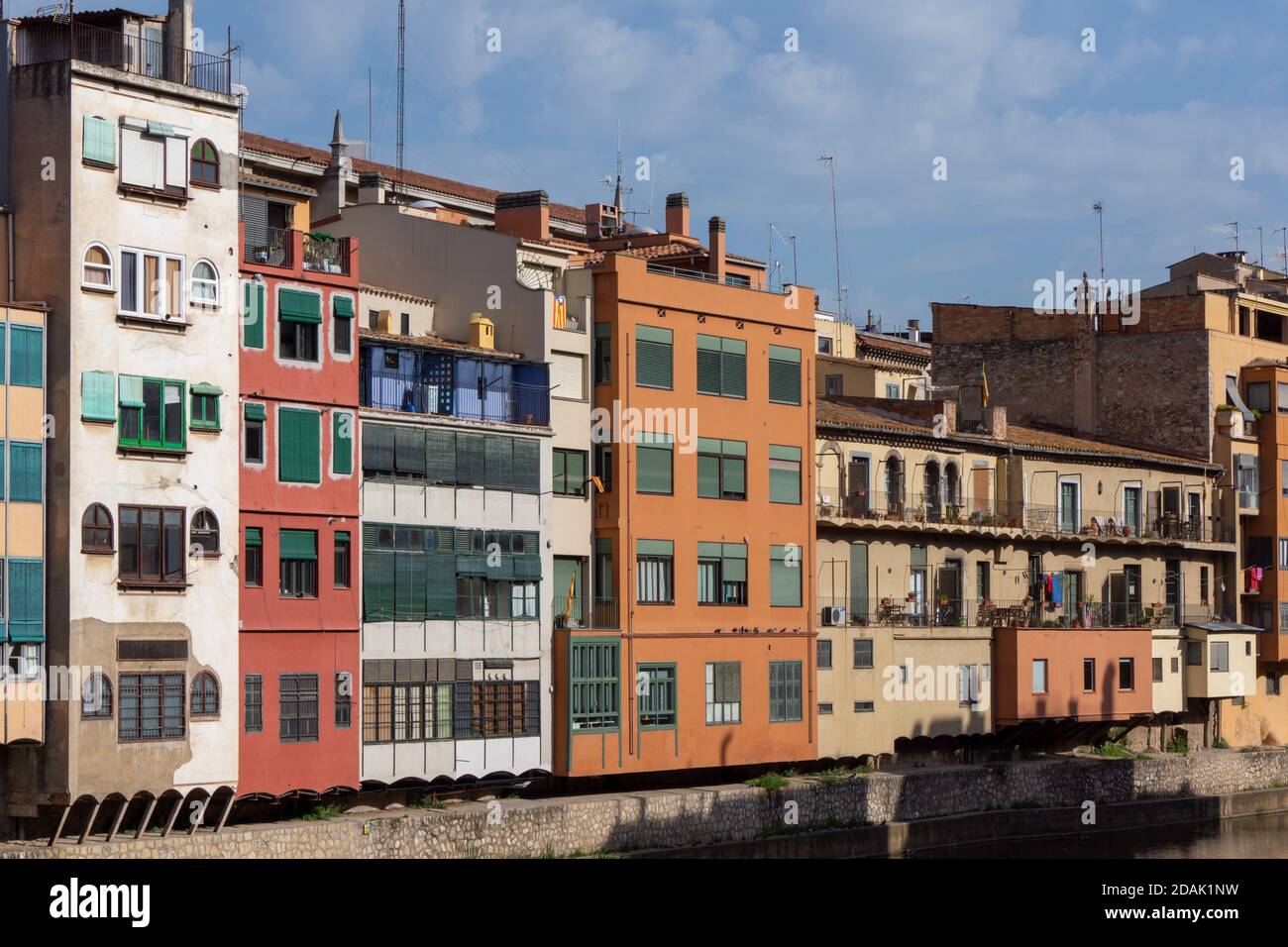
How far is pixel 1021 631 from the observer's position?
62.0 metres

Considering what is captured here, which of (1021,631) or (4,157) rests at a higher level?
(4,157)

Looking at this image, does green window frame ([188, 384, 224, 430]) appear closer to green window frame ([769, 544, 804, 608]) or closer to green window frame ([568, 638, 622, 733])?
green window frame ([568, 638, 622, 733])

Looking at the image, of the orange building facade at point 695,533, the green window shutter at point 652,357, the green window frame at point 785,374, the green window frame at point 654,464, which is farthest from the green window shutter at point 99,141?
the green window frame at point 785,374

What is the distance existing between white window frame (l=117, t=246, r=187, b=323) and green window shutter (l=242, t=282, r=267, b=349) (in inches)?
61.9

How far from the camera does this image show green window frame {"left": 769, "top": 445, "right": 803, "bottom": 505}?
55.1 meters

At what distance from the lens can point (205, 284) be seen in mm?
41781

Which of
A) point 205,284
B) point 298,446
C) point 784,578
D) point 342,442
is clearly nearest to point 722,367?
point 784,578

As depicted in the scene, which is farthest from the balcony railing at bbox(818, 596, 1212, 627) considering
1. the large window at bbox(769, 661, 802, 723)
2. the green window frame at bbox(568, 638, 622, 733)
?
the green window frame at bbox(568, 638, 622, 733)

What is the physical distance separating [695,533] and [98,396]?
56.3 feet

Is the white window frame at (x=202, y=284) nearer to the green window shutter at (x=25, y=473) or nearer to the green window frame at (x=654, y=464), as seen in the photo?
the green window shutter at (x=25, y=473)
